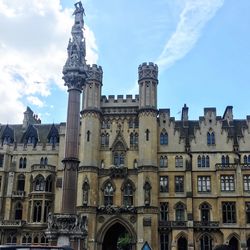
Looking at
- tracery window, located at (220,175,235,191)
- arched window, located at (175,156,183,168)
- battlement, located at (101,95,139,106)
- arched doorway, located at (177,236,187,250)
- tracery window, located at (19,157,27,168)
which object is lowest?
arched doorway, located at (177,236,187,250)

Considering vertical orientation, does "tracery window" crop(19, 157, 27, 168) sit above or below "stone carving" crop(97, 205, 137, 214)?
above

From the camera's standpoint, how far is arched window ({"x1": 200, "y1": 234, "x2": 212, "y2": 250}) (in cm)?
5284

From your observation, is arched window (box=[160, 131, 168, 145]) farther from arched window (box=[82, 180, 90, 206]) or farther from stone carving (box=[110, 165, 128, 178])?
arched window (box=[82, 180, 90, 206])

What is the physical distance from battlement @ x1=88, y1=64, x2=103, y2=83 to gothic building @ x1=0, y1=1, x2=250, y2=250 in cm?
14

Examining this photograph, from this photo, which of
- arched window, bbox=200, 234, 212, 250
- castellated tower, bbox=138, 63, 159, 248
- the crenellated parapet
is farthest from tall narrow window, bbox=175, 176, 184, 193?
the crenellated parapet

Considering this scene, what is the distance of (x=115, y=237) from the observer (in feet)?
196

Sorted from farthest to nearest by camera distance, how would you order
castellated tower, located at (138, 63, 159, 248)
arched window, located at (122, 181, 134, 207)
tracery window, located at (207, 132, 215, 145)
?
tracery window, located at (207, 132, 215, 145), arched window, located at (122, 181, 134, 207), castellated tower, located at (138, 63, 159, 248)

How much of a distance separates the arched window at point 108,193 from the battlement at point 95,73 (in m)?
14.5

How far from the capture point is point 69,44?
3759cm

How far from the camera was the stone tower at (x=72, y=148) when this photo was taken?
31984 mm

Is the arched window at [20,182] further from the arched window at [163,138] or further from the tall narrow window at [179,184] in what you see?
the tall narrow window at [179,184]

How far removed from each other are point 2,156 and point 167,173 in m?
23.6

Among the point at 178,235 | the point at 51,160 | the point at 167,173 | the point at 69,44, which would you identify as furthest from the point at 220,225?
the point at 69,44

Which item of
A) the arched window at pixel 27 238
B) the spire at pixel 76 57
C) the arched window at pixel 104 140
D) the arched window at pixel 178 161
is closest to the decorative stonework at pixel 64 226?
the spire at pixel 76 57
